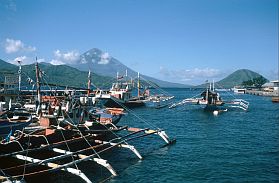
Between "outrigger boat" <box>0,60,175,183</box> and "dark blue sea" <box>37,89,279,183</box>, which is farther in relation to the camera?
"dark blue sea" <box>37,89,279,183</box>

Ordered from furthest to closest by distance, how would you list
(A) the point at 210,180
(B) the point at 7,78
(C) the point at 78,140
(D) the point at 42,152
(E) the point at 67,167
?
(B) the point at 7,78, (C) the point at 78,140, (D) the point at 42,152, (A) the point at 210,180, (E) the point at 67,167

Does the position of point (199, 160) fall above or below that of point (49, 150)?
below

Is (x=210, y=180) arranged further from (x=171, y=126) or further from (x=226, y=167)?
(x=171, y=126)

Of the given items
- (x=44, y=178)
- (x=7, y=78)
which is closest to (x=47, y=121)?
(x=44, y=178)

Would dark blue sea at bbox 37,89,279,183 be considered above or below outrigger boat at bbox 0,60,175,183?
below

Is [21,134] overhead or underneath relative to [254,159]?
overhead

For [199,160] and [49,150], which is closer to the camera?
[49,150]

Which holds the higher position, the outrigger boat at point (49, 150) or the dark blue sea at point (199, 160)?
the outrigger boat at point (49, 150)

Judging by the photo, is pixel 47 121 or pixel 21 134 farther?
pixel 47 121

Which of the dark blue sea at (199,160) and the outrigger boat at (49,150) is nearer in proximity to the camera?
the outrigger boat at (49,150)

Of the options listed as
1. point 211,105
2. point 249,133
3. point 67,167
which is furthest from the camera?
point 211,105

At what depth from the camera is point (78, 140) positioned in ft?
99.5

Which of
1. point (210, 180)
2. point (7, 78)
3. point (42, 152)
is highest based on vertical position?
point (7, 78)

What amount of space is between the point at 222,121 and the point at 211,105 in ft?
60.6
